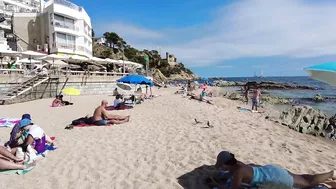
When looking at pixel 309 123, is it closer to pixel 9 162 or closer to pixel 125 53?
pixel 9 162

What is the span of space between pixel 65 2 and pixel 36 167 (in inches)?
1416

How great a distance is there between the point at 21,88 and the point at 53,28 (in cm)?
1925

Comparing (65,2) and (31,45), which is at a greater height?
(65,2)

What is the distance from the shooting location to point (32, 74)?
2005cm

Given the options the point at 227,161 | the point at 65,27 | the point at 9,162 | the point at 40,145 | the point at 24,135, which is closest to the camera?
the point at 227,161

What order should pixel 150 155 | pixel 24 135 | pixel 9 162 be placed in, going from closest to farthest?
pixel 9 162 → pixel 24 135 → pixel 150 155

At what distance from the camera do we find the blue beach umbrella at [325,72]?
2.97 meters

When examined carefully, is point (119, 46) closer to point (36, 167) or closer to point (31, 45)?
point (31, 45)

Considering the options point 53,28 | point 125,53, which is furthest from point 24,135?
point 125,53

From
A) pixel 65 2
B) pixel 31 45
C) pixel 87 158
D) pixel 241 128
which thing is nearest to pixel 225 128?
pixel 241 128

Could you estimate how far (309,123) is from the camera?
33.7ft

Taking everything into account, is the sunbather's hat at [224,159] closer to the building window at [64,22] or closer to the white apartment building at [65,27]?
the white apartment building at [65,27]

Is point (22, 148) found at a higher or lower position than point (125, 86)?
lower

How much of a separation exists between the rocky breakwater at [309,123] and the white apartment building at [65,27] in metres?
31.3
